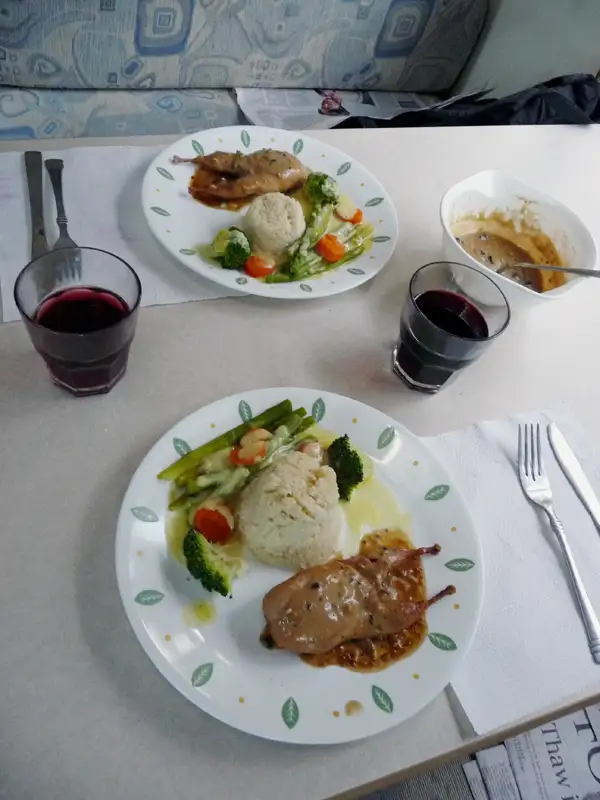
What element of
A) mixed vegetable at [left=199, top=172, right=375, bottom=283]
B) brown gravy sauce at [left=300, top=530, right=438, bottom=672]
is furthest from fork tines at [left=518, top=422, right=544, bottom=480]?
mixed vegetable at [left=199, top=172, right=375, bottom=283]

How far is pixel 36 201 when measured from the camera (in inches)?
44.6

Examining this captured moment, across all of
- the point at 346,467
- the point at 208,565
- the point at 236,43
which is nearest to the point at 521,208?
the point at 346,467

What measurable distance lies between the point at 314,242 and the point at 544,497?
0.61 m

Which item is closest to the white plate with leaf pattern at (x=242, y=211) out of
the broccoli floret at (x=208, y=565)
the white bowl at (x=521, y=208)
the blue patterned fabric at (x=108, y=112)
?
the white bowl at (x=521, y=208)

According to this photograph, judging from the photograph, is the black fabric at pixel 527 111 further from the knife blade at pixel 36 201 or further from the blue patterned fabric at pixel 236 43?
the knife blade at pixel 36 201

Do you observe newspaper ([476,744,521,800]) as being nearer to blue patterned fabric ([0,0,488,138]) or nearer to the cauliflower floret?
the cauliflower floret

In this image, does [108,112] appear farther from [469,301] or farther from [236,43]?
[469,301]

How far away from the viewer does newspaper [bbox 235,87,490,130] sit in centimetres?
222

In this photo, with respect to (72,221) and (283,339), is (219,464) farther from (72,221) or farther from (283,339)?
(72,221)

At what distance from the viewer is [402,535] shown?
0.89m

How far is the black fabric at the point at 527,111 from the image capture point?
1858 mm

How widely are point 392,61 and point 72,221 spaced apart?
6.02 ft

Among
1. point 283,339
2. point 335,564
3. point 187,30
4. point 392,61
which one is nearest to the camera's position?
point 335,564

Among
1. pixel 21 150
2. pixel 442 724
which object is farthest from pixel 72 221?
pixel 442 724
